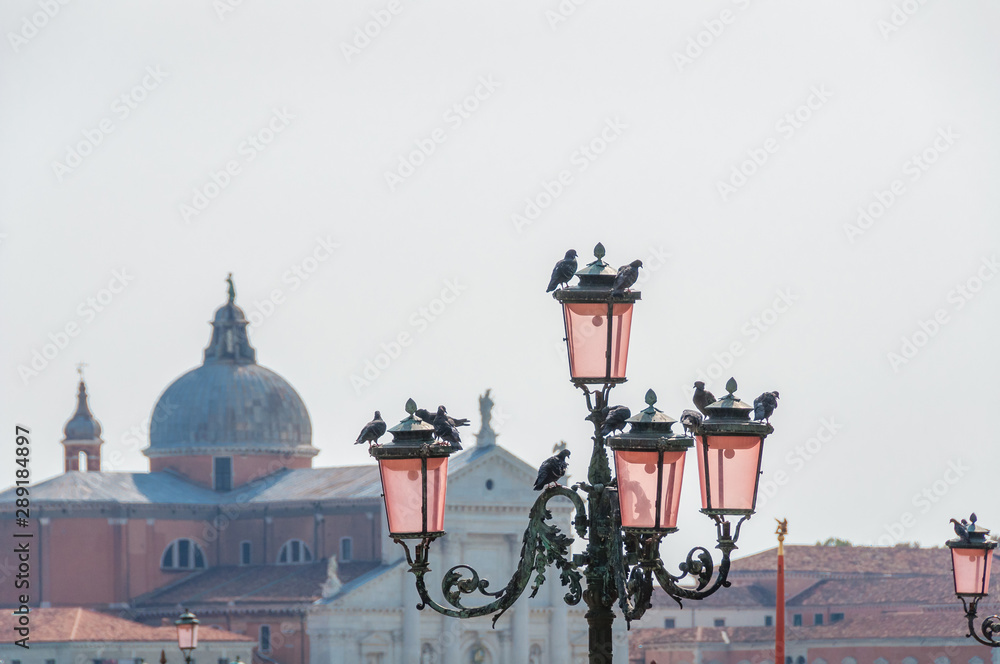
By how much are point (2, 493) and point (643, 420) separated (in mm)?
58533

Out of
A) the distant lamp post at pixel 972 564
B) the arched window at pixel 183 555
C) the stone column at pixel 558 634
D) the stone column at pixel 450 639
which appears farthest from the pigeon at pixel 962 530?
the arched window at pixel 183 555

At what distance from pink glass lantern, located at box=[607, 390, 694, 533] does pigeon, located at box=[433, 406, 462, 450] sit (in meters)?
0.94

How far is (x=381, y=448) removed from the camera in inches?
424

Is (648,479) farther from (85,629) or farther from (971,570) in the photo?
(85,629)

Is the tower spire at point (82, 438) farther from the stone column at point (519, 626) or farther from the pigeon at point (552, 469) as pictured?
the pigeon at point (552, 469)

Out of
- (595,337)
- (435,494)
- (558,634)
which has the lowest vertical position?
(558,634)

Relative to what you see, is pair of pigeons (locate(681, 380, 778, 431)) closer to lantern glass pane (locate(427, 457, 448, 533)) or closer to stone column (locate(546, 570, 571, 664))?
lantern glass pane (locate(427, 457, 448, 533))

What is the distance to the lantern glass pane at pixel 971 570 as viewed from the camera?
612 inches

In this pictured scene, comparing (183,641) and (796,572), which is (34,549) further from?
(183,641)

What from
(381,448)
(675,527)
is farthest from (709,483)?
(381,448)

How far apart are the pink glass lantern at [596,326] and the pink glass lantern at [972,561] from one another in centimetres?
564

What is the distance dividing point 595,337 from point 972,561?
5905 millimetres

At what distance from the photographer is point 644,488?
10.5 m

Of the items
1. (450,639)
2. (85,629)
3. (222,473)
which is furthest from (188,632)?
(222,473)
